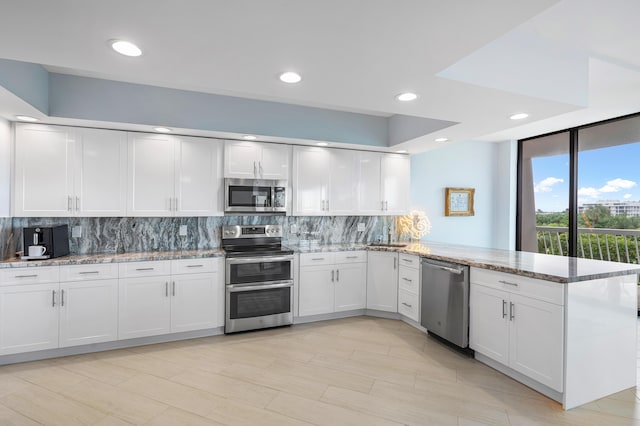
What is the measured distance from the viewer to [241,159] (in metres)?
3.78

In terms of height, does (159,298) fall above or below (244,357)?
above

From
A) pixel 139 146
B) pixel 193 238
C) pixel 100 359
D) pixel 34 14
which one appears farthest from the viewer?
pixel 193 238

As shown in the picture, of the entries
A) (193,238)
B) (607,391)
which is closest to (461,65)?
(607,391)

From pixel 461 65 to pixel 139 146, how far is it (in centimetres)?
314

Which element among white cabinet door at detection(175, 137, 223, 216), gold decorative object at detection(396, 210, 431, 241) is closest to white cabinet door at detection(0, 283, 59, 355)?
white cabinet door at detection(175, 137, 223, 216)

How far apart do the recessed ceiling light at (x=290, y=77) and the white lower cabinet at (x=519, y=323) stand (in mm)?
2274

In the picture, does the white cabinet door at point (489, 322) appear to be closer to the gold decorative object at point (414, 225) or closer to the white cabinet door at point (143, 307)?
the gold decorative object at point (414, 225)

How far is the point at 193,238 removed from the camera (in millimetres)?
3906

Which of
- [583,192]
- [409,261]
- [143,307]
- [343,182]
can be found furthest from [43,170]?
[583,192]

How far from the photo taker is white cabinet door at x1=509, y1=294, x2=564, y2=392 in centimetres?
227

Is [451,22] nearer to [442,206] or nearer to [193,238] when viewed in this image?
[193,238]

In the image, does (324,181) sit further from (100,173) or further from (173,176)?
(100,173)

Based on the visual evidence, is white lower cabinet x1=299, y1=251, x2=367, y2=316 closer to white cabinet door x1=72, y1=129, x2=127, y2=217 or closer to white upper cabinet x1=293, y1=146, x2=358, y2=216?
white upper cabinet x1=293, y1=146, x2=358, y2=216

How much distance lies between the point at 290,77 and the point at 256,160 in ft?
5.98
